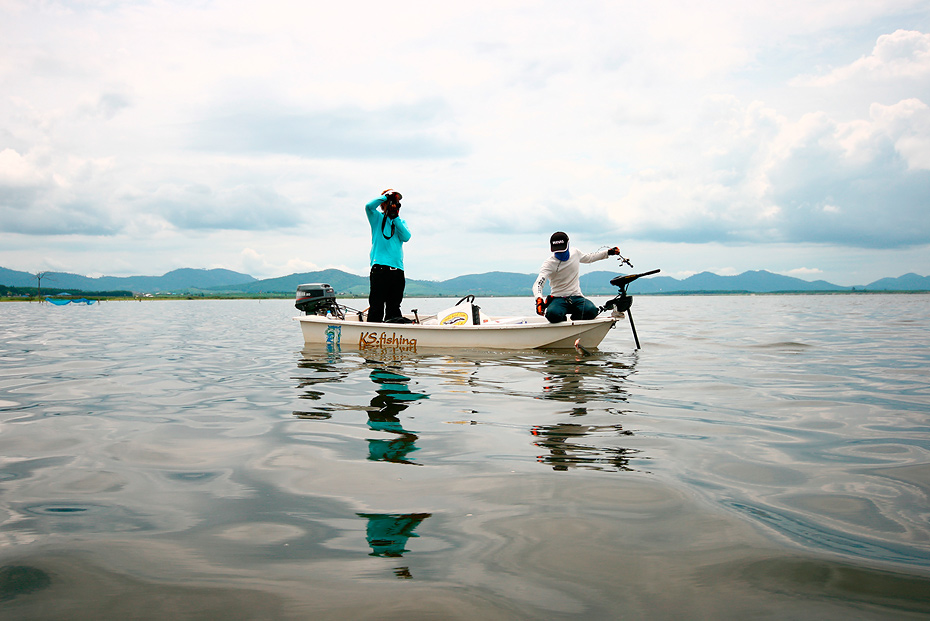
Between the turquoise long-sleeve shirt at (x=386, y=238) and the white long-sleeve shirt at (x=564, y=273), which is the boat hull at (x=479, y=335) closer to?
the white long-sleeve shirt at (x=564, y=273)

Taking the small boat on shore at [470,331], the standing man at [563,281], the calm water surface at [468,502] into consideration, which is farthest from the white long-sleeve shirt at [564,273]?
the calm water surface at [468,502]

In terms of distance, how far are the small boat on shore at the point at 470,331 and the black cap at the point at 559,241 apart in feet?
4.48

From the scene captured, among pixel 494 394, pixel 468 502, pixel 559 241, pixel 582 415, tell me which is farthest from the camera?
pixel 559 241

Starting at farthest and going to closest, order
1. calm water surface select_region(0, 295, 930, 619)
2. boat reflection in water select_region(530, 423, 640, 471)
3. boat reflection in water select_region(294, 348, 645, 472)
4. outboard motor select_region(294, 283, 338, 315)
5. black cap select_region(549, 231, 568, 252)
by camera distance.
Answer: outboard motor select_region(294, 283, 338, 315)
black cap select_region(549, 231, 568, 252)
boat reflection in water select_region(294, 348, 645, 472)
boat reflection in water select_region(530, 423, 640, 471)
calm water surface select_region(0, 295, 930, 619)

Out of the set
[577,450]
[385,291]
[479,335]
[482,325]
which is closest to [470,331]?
[479,335]

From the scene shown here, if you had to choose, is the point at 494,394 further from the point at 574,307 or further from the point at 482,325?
the point at 574,307

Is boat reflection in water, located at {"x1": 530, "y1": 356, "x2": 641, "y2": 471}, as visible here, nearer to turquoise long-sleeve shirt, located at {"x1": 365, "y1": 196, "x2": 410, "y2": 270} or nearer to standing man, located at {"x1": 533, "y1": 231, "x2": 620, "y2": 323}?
standing man, located at {"x1": 533, "y1": 231, "x2": 620, "y2": 323}

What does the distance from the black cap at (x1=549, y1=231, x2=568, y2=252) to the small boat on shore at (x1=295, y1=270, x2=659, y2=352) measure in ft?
4.48

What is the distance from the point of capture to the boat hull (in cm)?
1071

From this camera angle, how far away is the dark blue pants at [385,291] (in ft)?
36.2

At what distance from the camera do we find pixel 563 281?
11.0 metres

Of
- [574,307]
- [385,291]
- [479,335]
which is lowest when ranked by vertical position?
[479,335]

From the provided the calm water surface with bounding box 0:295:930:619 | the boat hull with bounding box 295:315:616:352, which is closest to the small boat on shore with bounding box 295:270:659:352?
the boat hull with bounding box 295:315:616:352

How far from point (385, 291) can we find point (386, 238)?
1170 mm
